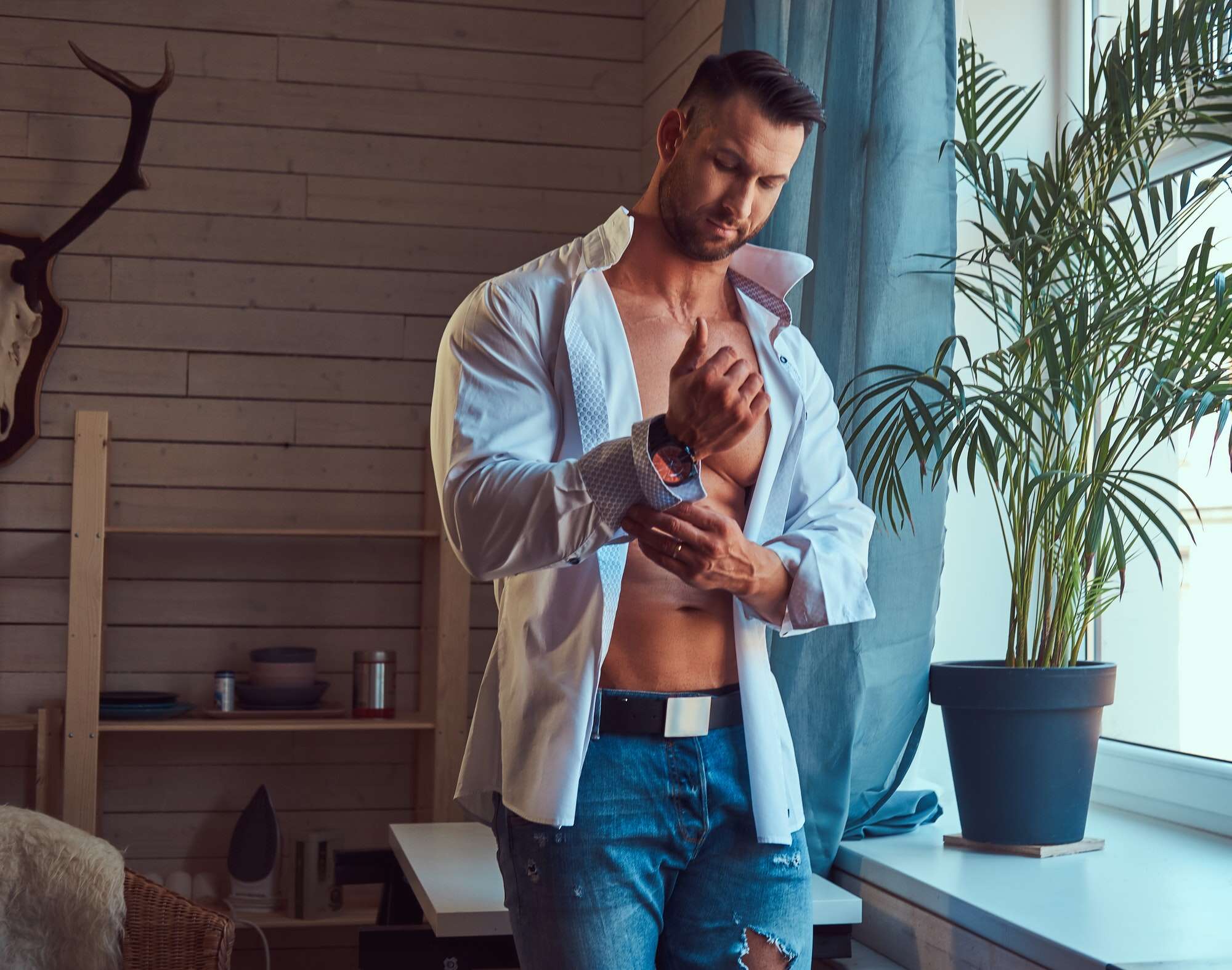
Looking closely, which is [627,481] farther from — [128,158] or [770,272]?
[128,158]

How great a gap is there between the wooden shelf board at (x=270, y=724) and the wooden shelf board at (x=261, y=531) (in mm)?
431

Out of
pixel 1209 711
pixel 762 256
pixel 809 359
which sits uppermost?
pixel 762 256

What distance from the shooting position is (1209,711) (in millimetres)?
2037

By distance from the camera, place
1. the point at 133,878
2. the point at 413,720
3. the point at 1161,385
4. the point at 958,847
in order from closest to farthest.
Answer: the point at 1161,385 → the point at 958,847 → the point at 133,878 → the point at 413,720

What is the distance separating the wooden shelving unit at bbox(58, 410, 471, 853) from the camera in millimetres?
2969

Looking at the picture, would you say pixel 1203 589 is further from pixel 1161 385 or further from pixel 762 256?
pixel 762 256

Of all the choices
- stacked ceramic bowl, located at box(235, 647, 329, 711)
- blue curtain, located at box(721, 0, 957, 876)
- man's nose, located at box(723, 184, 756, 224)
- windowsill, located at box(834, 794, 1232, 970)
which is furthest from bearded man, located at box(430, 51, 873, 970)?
stacked ceramic bowl, located at box(235, 647, 329, 711)

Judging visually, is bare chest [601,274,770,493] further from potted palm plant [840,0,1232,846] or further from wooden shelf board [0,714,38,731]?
wooden shelf board [0,714,38,731]

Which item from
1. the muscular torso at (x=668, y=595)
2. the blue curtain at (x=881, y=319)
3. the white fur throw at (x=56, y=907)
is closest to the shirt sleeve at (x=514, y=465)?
the muscular torso at (x=668, y=595)

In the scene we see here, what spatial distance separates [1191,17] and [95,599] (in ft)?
7.97

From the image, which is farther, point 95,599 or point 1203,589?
point 95,599

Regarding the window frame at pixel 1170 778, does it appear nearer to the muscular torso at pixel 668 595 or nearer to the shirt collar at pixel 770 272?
the shirt collar at pixel 770 272

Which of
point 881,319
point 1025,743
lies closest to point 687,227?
point 881,319

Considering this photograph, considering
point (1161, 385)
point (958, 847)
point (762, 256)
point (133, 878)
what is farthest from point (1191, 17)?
point (133, 878)
